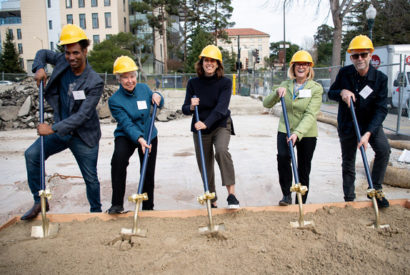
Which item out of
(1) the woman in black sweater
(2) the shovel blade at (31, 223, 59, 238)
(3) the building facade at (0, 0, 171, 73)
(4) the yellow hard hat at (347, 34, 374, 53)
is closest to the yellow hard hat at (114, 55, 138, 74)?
(1) the woman in black sweater

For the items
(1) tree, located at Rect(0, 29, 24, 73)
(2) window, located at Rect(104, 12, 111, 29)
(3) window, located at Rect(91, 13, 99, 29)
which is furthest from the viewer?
(3) window, located at Rect(91, 13, 99, 29)

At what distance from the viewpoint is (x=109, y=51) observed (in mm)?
33031

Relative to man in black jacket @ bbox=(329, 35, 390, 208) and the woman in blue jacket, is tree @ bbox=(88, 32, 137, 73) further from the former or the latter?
man in black jacket @ bbox=(329, 35, 390, 208)

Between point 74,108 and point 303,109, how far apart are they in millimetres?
2239

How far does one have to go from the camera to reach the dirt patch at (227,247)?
2.27 m

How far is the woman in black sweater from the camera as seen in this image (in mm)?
3229

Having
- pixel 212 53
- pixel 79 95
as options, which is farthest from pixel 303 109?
pixel 79 95

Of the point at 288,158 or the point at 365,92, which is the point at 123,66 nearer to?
the point at 288,158

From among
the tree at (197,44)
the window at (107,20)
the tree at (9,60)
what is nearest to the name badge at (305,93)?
the tree at (197,44)

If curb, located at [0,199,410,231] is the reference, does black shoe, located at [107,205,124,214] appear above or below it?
above

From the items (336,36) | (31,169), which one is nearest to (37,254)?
(31,169)

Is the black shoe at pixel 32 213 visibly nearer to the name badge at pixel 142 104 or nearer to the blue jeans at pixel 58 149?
the blue jeans at pixel 58 149

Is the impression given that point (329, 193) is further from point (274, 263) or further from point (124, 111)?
point (124, 111)

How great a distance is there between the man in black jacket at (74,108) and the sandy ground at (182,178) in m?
0.91
